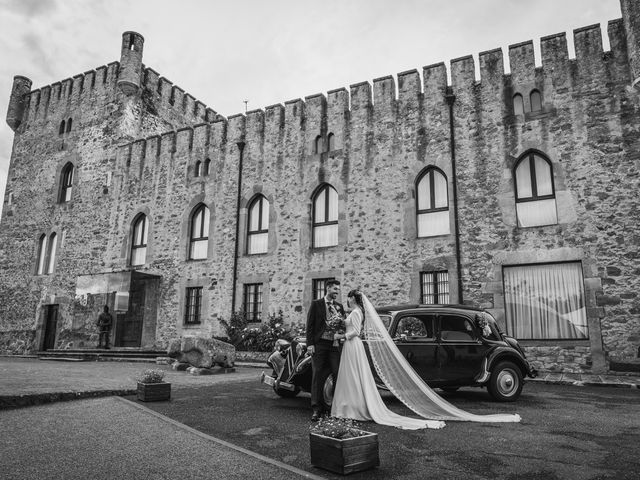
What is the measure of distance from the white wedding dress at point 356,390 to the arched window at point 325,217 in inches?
359

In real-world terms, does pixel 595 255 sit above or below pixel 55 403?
above

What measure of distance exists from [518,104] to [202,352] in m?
11.0

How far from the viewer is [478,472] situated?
385 cm

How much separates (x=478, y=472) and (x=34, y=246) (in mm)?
23498

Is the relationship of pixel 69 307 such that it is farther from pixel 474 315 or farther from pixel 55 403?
pixel 474 315

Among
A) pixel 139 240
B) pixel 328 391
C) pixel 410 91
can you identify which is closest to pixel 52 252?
pixel 139 240

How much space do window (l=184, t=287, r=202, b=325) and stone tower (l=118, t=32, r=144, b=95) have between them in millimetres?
10225

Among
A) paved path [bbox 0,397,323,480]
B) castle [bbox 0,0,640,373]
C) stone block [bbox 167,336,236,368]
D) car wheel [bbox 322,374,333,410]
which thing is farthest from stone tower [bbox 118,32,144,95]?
car wheel [bbox 322,374,333,410]

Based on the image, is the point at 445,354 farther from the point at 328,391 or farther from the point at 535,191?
the point at 535,191

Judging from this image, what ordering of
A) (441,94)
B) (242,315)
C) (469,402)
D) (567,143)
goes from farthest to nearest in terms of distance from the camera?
(242,315)
(441,94)
(567,143)
(469,402)

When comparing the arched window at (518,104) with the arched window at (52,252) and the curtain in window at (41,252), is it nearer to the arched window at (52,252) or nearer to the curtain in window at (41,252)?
the arched window at (52,252)

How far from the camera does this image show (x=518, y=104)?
13375 mm

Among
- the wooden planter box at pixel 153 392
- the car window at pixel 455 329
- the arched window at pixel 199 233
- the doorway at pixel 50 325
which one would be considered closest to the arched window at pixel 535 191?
the car window at pixel 455 329

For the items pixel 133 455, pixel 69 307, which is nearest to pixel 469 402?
pixel 133 455
